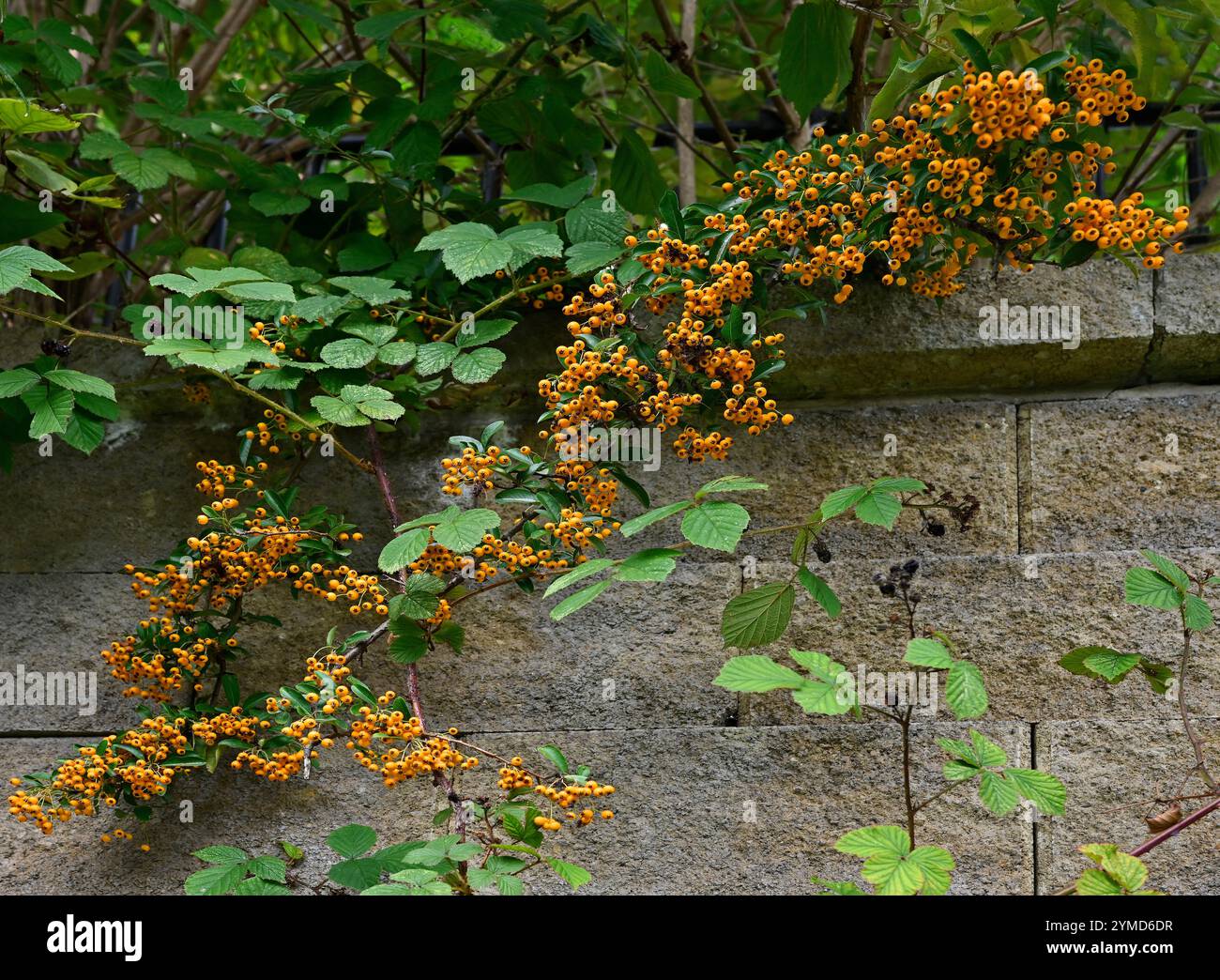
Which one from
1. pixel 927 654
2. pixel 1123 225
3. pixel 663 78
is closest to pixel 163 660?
pixel 927 654

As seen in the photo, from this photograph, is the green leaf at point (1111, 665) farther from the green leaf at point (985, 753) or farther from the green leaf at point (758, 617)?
the green leaf at point (758, 617)

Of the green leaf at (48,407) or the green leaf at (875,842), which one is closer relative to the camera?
the green leaf at (875,842)

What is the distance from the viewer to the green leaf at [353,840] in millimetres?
1871

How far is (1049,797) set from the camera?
A: 1619 millimetres

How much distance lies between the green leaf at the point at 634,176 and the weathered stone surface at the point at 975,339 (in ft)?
1.51

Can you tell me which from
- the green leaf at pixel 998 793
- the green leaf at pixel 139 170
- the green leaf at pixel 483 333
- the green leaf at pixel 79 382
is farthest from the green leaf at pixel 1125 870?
the green leaf at pixel 139 170

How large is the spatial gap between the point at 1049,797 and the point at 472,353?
127 centimetres

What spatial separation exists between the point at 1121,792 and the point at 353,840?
1.35 m

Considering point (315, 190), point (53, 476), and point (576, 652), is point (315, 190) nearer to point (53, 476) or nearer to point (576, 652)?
point (53, 476)

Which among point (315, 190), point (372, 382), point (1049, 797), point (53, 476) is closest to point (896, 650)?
point (1049, 797)

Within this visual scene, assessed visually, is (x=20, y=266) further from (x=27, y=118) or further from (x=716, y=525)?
(x=716, y=525)

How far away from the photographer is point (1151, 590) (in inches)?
70.8

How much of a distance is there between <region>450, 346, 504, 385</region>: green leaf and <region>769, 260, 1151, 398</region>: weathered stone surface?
25.2 inches

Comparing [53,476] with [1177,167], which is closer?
[53,476]
